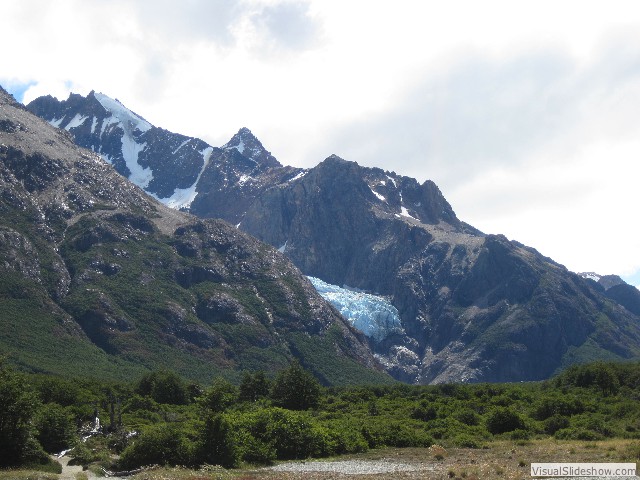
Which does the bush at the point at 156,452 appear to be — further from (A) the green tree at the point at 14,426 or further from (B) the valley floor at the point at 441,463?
(A) the green tree at the point at 14,426

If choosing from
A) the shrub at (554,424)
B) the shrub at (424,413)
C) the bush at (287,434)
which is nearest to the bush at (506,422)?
the shrub at (554,424)

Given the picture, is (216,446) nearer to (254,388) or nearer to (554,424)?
(554,424)

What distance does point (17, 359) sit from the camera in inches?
7062

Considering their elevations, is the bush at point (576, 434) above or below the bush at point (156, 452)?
above

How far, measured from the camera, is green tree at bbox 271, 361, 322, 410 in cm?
10594

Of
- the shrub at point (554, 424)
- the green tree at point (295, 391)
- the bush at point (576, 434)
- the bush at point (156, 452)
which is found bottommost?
the bush at point (156, 452)

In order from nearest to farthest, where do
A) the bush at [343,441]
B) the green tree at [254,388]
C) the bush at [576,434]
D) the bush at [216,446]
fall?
→ 1. the bush at [216,446]
2. the bush at [343,441]
3. the bush at [576,434]
4. the green tree at [254,388]

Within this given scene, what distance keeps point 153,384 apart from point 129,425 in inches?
1604

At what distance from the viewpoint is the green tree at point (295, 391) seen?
106 meters

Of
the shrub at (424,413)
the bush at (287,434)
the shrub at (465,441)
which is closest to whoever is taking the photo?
the bush at (287,434)

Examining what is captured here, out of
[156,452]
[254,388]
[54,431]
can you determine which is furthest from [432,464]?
[254,388]

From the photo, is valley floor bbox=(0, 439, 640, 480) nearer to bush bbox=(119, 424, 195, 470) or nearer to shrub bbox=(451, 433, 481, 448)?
shrub bbox=(451, 433, 481, 448)

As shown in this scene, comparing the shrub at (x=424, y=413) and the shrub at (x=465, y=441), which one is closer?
the shrub at (x=465, y=441)

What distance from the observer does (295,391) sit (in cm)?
10738
